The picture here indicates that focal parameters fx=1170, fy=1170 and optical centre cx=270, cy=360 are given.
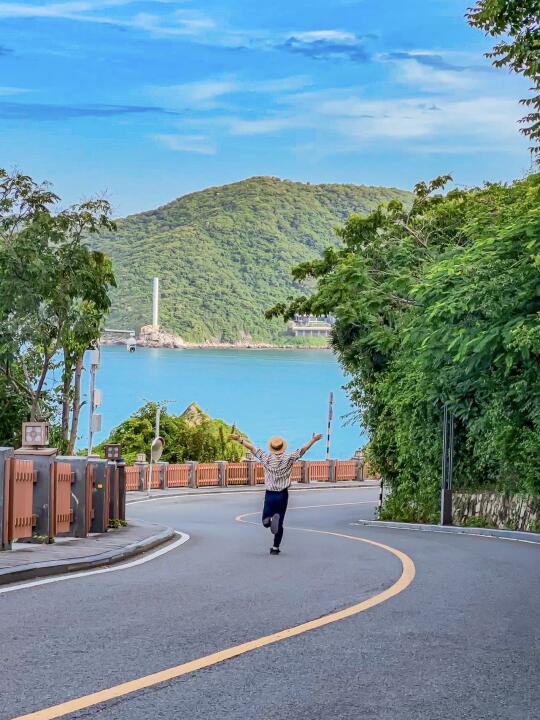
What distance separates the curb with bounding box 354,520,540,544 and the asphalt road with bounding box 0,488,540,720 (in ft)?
27.2

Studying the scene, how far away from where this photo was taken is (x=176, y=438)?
2606 inches

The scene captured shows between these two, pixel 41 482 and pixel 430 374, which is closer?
pixel 41 482

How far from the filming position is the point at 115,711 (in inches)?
233

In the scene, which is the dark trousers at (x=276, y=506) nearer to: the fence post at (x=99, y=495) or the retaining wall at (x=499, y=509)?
the fence post at (x=99, y=495)

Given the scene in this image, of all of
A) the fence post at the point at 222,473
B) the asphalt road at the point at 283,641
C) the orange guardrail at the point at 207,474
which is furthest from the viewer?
the fence post at the point at 222,473

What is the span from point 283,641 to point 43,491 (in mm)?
8860

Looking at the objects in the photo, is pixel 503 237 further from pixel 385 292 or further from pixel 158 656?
pixel 158 656

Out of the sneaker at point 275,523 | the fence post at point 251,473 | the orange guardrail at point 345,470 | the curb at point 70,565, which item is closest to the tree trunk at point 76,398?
the fence post at point 251,473

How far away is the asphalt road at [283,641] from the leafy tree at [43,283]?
1229 inches

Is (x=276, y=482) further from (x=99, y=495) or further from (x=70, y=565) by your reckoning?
(x=99, y=495)

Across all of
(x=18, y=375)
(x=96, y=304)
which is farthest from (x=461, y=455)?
(x=18, y=375)

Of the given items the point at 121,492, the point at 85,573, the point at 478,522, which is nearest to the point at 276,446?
the point at 85,573

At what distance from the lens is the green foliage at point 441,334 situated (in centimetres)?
2381

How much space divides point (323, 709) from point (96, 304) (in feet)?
141
